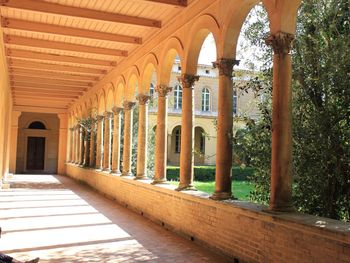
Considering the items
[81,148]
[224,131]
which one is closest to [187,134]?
[224,131]

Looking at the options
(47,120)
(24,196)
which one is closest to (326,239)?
(24,196)

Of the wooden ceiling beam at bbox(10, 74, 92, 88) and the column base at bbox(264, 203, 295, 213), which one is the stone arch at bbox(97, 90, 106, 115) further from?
the column base at bbox(264, 203, 295, 213)

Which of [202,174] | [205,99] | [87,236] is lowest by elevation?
[87,236]

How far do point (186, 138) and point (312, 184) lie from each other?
3.08 m

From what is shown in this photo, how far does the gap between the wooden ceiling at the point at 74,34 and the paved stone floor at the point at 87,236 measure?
423 cm

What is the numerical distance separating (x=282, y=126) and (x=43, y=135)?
2678cm

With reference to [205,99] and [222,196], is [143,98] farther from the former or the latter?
[205,99]

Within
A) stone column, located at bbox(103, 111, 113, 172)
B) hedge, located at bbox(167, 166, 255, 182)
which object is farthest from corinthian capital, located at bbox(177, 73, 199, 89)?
hedge, located at bbox(167, 166, 255, 182)

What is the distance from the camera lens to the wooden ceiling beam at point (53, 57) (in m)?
12.8

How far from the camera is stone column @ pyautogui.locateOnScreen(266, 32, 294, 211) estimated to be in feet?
17.2

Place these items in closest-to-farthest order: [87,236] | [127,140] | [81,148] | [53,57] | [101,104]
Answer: [87,236]
[127,140]
[53,57]
[101,104]
[81,148]

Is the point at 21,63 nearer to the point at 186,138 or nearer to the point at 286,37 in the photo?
the point at 186,138

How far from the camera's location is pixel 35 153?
97.8ft

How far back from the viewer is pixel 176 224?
25.5 feet
